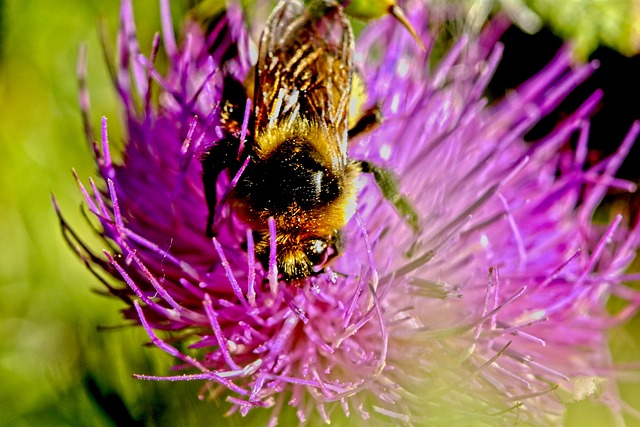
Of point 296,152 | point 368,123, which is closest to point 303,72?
point 296,152

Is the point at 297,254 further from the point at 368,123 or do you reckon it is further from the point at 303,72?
the point at 368,123

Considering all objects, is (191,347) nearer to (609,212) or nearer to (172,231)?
(172,231)

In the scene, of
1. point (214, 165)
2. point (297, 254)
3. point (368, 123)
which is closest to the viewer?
point (297, 254)

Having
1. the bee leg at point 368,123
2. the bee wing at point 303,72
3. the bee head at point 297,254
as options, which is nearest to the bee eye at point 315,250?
the bee head at point 297,254

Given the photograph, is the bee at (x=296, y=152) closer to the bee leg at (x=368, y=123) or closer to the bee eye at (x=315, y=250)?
the bee eye at (x=315, y=250)

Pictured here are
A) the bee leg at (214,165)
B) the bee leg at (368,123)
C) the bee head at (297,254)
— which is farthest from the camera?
the bee leg at (368,123)

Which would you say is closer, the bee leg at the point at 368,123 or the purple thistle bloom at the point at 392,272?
the purple thistle bloom at the point at 392,272

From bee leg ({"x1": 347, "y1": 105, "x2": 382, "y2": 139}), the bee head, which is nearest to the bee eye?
the bee head

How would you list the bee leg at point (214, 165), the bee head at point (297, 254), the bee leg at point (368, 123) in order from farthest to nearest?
the bee leg at point (368, 123)
the bee leg at point (214, 165)
the bee head at point (297, 254)

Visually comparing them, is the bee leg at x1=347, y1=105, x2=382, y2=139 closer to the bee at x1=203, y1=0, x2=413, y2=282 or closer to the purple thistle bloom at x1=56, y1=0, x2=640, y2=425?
the purple thistle bloom at x1=56, y1=0, x2=640, y2=425
